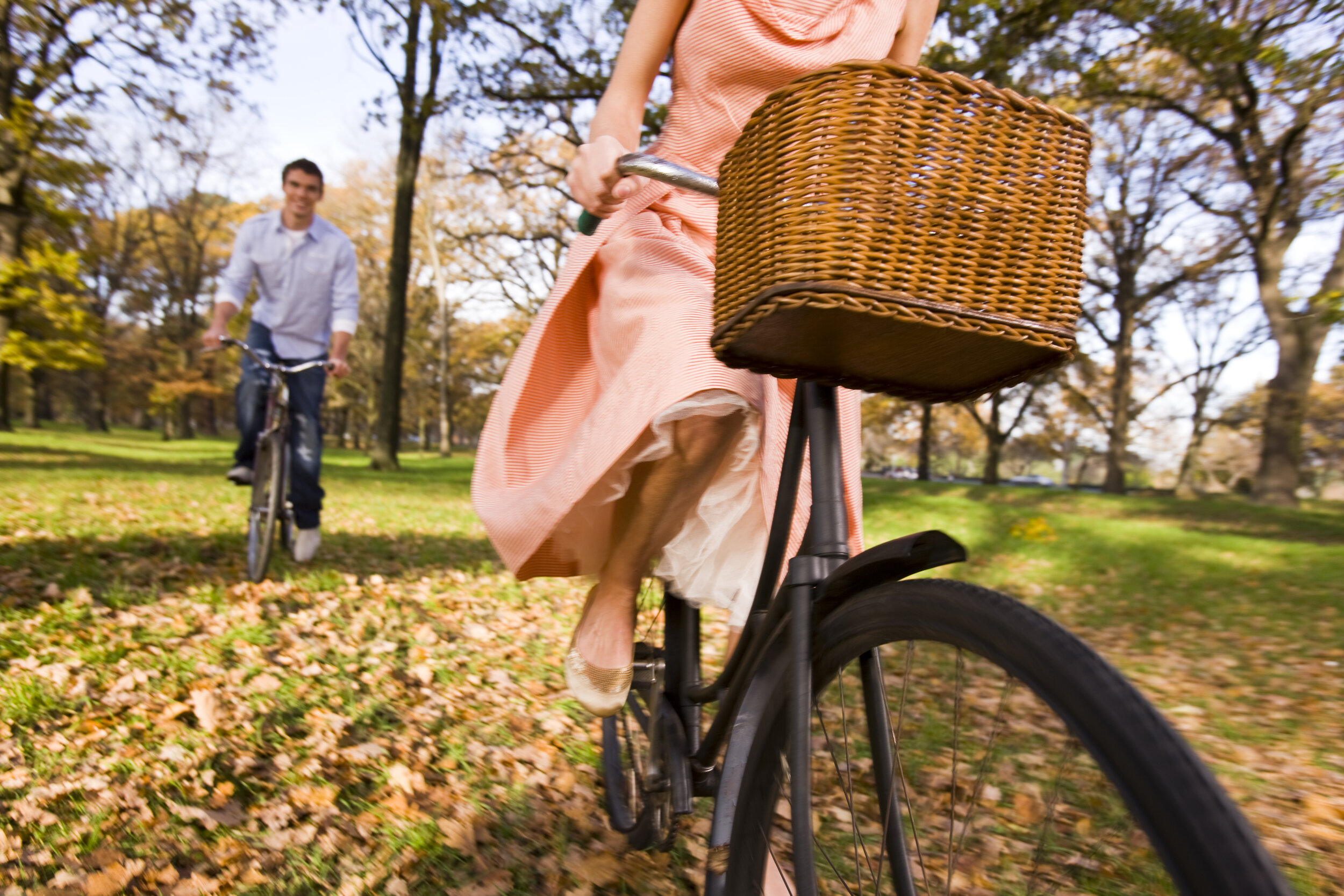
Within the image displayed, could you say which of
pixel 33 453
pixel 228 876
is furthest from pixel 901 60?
pixel 33 453

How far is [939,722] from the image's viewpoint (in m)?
1.14

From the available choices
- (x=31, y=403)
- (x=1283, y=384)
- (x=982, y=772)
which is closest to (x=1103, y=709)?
(x=982, y=772)

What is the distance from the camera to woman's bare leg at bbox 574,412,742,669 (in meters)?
1.56

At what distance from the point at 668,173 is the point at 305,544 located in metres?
4.98

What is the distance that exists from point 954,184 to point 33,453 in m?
18.0

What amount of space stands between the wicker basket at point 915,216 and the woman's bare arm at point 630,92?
50 centimetres

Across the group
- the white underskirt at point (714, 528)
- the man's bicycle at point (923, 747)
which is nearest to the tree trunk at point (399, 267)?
the white underskirt at point (714, 528)

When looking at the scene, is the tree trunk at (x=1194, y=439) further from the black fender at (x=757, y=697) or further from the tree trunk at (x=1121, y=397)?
the black fender at (x=757, y=697)

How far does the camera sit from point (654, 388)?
1483 millimetres

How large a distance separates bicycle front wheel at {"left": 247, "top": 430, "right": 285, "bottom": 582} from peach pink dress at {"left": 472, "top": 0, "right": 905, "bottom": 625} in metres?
3.45

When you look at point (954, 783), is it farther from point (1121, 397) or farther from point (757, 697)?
point (1121, 397)

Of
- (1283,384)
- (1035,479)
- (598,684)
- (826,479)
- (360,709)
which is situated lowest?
(360,709)

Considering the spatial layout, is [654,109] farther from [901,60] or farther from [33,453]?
[33,453]

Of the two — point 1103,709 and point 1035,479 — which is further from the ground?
point 1103,709
